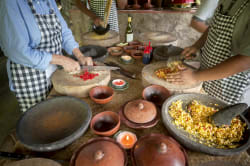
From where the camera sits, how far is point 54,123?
126 cm

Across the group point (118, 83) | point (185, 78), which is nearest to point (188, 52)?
point (185, 78)

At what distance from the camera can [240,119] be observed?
3.92 ft

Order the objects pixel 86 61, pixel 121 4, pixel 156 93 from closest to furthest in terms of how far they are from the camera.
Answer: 1. pixel 156 93
2. pixel 86 61
3. pixel 121 4

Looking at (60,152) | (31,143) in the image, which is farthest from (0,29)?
(60,152)

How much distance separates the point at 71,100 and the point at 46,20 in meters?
1.03

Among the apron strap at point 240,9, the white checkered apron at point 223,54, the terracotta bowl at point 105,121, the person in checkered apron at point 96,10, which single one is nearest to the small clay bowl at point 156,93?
the terracotta bowl at point 105,121

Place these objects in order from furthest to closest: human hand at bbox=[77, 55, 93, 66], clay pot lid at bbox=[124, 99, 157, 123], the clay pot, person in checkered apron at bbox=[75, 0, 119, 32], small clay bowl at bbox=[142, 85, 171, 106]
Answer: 1. the clay pot
2. person in checkered apron at bbox=[75, 0, 119, 32]
3. human hand at bbox=[77, 55, 93, 66]
4. small clay bowl at bbox=[142, 85, 171, 106]
5. clay pot lid at bbox=[124, 99, 157, 123]

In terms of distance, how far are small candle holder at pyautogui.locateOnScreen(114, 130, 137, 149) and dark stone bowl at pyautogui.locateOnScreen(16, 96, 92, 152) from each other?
0.83ft

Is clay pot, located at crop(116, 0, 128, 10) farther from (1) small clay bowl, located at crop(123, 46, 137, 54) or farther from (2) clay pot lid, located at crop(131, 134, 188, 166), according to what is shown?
(2) clay pot lid, located at crop(131, 134, 188, 166)

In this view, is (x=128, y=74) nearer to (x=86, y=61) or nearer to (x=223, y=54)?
(x=86, y=61)

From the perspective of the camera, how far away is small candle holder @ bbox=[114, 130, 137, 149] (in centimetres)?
107

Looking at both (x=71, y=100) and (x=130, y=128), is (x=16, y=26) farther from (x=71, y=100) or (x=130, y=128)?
(x=130, y=128)

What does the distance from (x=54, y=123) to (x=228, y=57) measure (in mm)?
1857

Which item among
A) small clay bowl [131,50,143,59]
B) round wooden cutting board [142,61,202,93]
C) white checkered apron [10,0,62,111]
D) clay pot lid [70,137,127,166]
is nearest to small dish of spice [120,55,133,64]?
small clay bowl [131,50,143,59]
